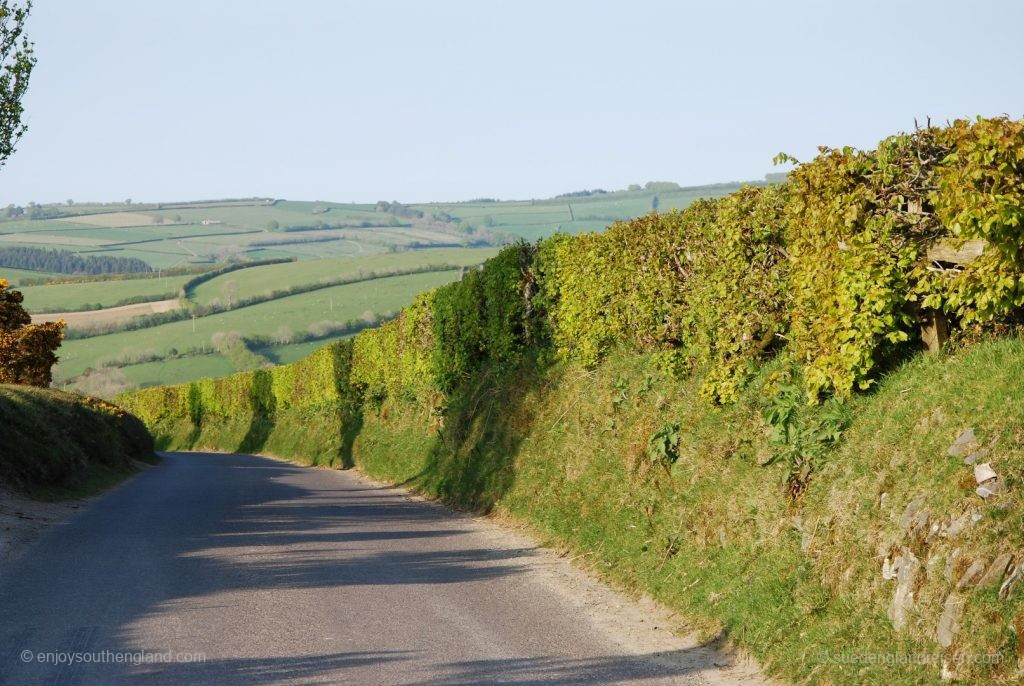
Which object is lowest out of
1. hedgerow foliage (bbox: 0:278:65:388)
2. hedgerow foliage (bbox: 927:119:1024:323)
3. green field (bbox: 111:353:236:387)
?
green field (bbox: 111:353:236:387)

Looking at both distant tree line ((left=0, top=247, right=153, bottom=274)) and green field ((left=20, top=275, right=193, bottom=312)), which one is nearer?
green field ((left=20, top=275, right=193, bottom=312))

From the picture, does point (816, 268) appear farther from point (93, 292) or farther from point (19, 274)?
point (19, 274)

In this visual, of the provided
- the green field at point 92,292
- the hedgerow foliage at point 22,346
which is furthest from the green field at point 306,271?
the hedgerow foliage at point 22,346

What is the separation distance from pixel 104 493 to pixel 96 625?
17.4 metres

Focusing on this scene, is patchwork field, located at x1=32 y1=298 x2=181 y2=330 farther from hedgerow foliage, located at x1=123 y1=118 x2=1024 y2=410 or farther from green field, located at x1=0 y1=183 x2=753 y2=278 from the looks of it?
hedgerow foliage, located at x1=123 y1=118 x2=1024 y2=410

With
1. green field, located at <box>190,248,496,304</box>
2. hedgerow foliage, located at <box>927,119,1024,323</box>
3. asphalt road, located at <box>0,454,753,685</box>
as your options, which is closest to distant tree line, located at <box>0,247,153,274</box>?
green field, located at <box>190,248,496,304</box>

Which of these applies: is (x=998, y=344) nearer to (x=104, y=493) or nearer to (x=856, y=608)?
(x=856, y=608)

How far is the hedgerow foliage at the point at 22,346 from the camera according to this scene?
39.4 m

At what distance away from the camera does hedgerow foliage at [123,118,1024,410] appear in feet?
26.4

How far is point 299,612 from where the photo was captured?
9922 millimetres

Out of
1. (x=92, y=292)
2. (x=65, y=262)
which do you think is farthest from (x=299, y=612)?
(x=65, y=262)

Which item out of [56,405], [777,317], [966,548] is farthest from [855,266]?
[56,405]

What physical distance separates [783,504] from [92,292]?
128 meters

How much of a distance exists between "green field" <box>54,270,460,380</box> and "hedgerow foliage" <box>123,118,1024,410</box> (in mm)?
84929
